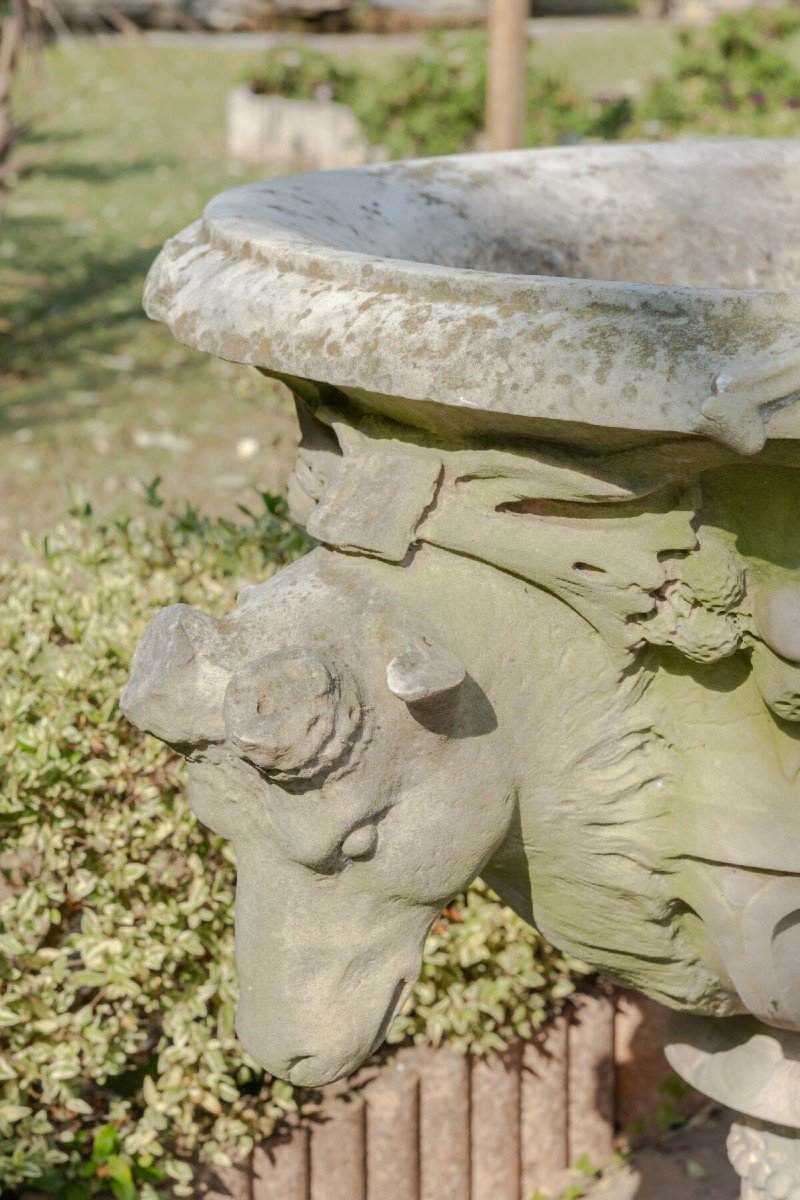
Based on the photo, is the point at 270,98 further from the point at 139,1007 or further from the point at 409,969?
the point at 409,969

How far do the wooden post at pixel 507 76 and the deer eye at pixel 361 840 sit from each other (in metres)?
4.81

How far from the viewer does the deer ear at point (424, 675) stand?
1.27 metres

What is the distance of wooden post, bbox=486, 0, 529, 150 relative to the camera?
18.7ft

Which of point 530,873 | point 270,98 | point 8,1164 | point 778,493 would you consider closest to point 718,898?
point 530,873

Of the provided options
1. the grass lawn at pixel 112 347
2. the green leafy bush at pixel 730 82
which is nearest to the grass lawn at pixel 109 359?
the grass lawn at pixel 112 347

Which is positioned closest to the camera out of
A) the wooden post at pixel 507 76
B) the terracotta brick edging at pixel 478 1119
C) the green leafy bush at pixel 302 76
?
the terracotta brick edging at pixel 478 1119

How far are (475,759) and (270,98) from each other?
34.9 ft

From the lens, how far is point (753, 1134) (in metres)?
1.79

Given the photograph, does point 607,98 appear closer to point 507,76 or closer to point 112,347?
point 507,76

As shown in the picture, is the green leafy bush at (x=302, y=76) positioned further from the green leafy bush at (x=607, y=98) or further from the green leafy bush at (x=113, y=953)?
the green leafy bush at (x=113, y=953)

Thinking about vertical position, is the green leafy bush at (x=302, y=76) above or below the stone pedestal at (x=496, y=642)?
below

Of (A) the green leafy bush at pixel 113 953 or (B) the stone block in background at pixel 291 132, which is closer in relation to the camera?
(A) the green leafy bush at pixel 113 953

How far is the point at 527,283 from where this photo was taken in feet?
3.99

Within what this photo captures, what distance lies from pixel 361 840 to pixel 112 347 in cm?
614
